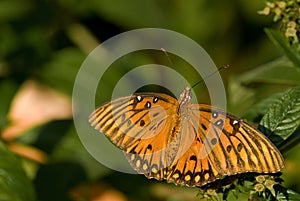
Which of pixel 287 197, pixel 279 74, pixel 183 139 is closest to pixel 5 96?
pixel 279 74

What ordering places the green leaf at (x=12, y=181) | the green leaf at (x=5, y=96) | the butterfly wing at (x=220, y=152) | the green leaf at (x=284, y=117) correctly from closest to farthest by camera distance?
the butterfly wing at (x=220, y=152) < the green leaf at (x=284, y=117) < the green leaf at (x=12, y=181) < the green leaf at (x=5, y=96)

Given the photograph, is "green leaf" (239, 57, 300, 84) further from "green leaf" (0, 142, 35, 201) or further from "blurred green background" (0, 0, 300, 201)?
"green leaf" (0, 142, 35, 201)

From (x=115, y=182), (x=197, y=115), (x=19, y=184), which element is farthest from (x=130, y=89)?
(x=197, y=115)

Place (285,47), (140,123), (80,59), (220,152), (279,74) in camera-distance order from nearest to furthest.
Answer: (220,152) → (140,123) → (285,47) → (279,74) → (80,59)

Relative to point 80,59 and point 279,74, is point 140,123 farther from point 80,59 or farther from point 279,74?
point 80,59

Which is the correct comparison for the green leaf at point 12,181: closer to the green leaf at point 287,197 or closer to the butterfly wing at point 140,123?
the butterfly wing at point 140,123

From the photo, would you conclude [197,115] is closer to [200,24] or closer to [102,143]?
[102,143]

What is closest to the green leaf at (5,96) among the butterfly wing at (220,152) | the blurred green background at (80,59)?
the blurred green background at (80,59)
